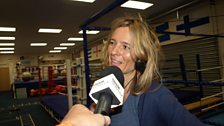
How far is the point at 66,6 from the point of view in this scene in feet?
19.0

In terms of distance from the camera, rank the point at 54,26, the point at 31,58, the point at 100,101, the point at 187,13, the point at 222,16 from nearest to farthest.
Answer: the point at 100,101
the point at 222,16
the point at 187,13
the point at 54,26
the point at 31,58

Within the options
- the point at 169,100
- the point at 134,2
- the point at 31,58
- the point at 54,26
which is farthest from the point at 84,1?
the point at 31,58

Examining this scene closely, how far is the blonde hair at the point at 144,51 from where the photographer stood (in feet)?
3.32

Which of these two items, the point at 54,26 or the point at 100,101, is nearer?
the point at 100,101

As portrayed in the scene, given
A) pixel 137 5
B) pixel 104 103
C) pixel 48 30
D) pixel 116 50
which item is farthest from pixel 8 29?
pixel 104 103

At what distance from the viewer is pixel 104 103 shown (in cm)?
54

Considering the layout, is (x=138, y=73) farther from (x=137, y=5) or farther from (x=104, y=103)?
(x=137, y=5)

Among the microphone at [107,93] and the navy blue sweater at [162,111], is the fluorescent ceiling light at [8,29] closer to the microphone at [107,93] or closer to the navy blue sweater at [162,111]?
the navy blue sweater at [162,111]

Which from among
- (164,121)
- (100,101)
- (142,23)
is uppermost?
(142,23)

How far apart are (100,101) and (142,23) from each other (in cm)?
65

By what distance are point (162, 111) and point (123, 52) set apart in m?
0.36

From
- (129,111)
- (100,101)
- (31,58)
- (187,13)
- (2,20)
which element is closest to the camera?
(100,101)

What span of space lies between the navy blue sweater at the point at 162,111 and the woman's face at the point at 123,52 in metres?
0.20

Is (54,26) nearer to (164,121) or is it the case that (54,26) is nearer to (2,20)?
(2,20)
